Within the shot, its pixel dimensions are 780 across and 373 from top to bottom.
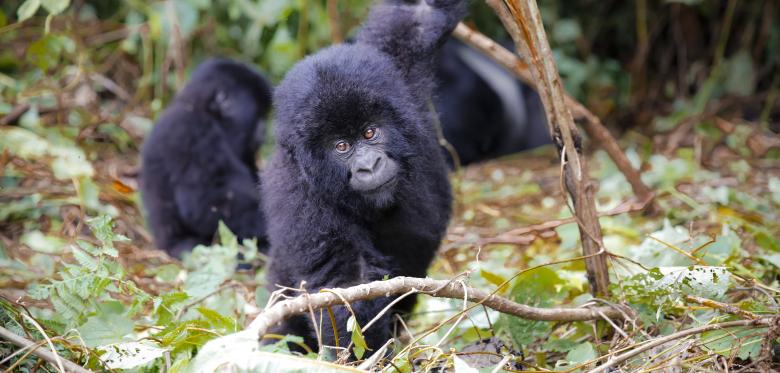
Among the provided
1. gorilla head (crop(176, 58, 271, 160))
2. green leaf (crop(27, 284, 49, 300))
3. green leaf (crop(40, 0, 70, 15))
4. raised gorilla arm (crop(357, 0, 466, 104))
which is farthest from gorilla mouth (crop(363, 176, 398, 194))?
gorilla head (crop(176, 58, 271, 160))

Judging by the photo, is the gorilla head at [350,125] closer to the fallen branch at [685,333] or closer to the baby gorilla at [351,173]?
the baby gorilla at [351,173]

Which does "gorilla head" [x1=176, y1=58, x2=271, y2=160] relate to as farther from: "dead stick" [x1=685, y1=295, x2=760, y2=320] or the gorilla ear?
"dead stick" [x1=685, y1=295, x2=760, y2=320]

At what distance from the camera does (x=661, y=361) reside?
2.60 m

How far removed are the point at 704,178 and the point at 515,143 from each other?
2517 millimetres

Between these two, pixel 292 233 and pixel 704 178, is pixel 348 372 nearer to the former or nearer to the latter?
pixel 292 233

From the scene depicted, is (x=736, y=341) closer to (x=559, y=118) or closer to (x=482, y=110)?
(x=559, y=118)

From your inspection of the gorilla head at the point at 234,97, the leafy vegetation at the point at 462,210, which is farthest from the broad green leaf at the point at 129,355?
the gorilla head at the point at 234,97

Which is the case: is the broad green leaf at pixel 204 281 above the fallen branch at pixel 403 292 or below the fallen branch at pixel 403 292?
below

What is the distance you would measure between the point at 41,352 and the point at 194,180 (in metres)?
3.28

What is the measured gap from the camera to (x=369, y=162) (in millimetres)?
3264

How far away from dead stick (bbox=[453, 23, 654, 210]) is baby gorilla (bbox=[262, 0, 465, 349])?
0.31 metres

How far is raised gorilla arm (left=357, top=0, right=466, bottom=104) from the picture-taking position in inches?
143

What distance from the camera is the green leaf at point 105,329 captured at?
292 cm

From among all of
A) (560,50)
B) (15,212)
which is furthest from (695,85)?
(15,212)
